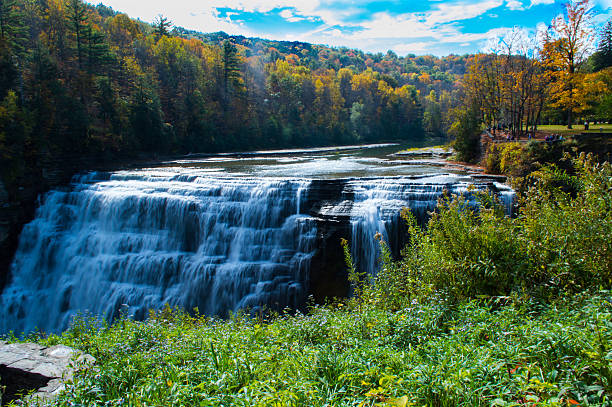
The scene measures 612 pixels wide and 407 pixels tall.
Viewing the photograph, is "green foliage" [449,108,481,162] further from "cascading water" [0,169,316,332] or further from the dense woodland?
"cascading water" [0,169,316,332]

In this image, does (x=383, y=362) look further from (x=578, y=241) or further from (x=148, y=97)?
(x=148, y=97)

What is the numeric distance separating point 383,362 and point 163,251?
1439cm

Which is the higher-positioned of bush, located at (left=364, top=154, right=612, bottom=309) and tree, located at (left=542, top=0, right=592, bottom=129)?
tree, located at (left=542, top=0, right=592, bottom=129)

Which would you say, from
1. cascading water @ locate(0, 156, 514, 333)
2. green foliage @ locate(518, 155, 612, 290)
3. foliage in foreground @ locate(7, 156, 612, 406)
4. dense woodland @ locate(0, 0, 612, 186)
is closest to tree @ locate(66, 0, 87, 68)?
dense woodland @ locate(0, 0, 612, 186)

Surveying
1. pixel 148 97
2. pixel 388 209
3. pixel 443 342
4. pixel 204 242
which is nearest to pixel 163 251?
pixel 204 242

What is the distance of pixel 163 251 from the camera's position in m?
16.4

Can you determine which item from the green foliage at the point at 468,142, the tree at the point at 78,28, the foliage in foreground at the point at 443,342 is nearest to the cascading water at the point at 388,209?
the foliage in foreground at the point at 443,342

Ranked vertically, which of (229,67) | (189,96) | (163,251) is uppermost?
(229,67)

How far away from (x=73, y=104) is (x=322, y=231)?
1040 inches

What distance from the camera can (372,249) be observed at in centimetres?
1381

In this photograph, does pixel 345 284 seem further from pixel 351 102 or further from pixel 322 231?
pixel 351 102

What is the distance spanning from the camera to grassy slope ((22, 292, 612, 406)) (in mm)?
3238

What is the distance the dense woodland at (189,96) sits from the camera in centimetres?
2500

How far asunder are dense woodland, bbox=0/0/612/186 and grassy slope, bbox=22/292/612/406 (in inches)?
888
